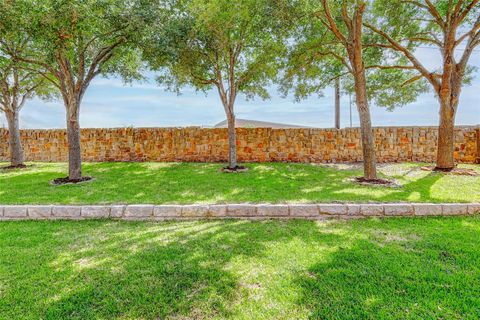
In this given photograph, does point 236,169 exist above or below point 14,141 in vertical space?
below

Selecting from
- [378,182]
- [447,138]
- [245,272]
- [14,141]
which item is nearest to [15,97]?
[14,141]

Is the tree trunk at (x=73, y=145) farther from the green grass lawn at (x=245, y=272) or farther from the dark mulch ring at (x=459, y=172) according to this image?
the dark mulch ring at (x=459, y=172)

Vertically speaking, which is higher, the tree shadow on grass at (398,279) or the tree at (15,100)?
the tree at (15,100)

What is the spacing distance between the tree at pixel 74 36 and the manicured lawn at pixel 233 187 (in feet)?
4.79

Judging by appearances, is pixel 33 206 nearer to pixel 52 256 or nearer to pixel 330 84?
pixel 52 256

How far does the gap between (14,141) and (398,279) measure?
41.8ft

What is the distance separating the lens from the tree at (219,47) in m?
6.87

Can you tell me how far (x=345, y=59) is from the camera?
9.10m

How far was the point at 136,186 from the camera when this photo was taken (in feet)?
21.0

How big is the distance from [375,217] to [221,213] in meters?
2.38

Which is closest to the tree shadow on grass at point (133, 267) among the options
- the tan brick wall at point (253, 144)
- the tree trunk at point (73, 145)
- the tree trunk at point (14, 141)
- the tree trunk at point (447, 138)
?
the tree trunk at point (73, 145)

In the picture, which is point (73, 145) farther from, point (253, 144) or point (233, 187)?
point (253, 144)

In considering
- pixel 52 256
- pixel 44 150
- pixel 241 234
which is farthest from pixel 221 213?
pixel 44 150

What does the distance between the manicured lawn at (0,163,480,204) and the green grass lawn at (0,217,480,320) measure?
127 centimetres
